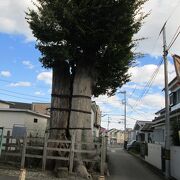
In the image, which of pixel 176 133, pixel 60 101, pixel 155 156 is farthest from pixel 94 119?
pixel 176 133

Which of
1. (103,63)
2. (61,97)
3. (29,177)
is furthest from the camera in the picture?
(103,63)

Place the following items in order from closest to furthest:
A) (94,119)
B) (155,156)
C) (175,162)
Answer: (175,162), (155,156), (94,119)

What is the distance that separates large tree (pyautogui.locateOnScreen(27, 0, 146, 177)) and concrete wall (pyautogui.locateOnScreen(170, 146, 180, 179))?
454cm

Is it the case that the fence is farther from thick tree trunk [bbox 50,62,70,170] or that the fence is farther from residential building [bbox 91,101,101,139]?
residential building [bbox 91,101,101,139]

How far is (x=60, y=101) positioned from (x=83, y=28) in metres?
4.26

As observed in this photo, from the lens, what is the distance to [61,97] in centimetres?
2083

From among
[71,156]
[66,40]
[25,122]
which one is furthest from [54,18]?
[25,122]

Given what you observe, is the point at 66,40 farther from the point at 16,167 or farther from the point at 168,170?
the point at 168,170

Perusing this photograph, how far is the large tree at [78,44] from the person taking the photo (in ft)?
61.3

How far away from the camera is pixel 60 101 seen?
20797mm

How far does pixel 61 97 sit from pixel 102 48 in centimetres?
335

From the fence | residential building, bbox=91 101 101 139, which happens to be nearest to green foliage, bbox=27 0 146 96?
the fence

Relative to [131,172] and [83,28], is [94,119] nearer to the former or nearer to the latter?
[131,172]

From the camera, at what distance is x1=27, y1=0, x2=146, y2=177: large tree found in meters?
18.7
